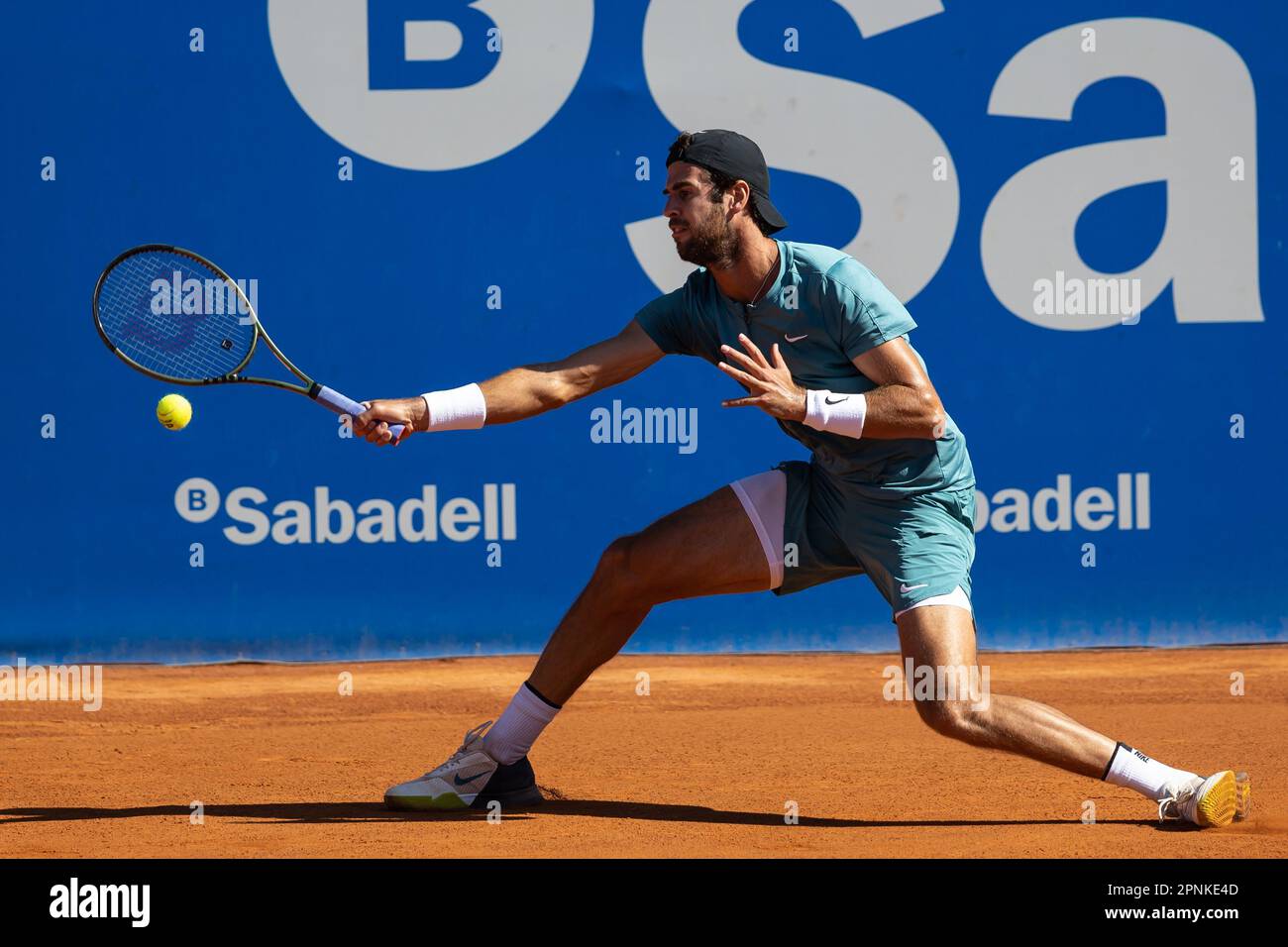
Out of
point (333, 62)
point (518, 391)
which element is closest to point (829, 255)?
point (518, 391)

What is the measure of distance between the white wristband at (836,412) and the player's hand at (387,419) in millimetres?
925

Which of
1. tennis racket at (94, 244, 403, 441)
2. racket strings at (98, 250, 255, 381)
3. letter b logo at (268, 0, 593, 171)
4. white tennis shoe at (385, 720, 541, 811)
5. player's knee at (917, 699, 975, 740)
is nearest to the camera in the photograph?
player's knee at (917, 699, 975, 740)

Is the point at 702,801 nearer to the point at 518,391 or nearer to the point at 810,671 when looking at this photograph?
the point at 518,391

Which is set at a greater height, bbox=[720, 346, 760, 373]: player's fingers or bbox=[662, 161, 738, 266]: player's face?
bbox=[662, 161, 738, 266]: player's face

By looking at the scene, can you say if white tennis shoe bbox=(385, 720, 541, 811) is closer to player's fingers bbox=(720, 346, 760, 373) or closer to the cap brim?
player's fingers bbox=(720, 346, 760, 373)

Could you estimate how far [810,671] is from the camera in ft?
19.7

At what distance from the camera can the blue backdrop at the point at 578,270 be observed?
19.8ft

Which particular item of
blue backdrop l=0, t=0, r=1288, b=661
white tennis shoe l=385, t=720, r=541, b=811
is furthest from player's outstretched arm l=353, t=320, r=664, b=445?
blue backdrop l=0, t=0, r=1288, b=661

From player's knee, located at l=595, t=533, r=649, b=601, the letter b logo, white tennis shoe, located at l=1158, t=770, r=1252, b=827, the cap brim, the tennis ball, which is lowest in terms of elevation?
white tennis shoe, located at l=1158, t=770, r=1252, b=827

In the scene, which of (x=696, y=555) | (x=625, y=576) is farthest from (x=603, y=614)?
(x=696, y=555)

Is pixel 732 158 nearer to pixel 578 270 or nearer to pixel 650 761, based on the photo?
pixel 650 761

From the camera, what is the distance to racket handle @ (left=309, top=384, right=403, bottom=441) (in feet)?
12.0

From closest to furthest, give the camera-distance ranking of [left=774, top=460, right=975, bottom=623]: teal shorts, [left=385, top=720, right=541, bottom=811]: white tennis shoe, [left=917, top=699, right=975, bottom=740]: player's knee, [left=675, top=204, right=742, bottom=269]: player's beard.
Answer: [left=917, top=699, right=975, bottom=740]: player's knee → [left=774, top=460, right=975, bottom=623]: teal shorts → [left=675, top=204, right=742, bottom=269]: player's beard → [left=385, top=720, right=541, bottom=811]: white tennis shoe

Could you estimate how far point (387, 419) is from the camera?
364 cm
